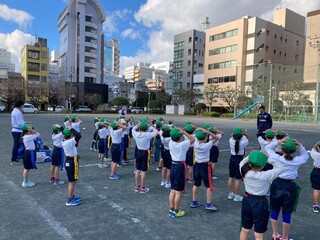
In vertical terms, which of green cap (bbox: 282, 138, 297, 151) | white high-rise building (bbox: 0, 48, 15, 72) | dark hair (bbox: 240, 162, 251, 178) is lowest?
dark hair (bbox: 240, 162, 251, 178)

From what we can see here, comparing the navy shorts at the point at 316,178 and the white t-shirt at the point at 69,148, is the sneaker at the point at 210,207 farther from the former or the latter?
the white t-shirt at the point at 69,148

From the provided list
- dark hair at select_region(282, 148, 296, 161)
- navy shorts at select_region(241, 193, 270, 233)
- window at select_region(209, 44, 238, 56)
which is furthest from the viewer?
window at select_region(209, 44, 238, 56)

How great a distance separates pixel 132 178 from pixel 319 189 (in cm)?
419

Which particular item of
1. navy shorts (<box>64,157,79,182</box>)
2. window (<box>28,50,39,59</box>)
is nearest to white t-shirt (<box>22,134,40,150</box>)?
navy shorts (<box>64,157,79,182</box>)

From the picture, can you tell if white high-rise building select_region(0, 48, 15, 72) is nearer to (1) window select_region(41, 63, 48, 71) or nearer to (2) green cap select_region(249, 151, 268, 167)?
(1) window select_region(41, 63, 48, 71)

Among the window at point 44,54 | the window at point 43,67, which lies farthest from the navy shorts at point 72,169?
the window at point 44,54

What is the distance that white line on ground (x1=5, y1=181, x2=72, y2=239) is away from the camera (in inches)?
152

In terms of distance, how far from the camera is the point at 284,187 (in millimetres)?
3721

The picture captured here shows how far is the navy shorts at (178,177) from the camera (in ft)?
14.7

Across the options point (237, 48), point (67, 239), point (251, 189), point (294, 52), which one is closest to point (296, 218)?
point (251, 189)

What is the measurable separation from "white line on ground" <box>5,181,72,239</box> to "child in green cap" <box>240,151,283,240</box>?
2.49 metres

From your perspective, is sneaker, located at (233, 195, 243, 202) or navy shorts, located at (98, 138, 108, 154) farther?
navy shorts, located at (98, 138, 108, 154)

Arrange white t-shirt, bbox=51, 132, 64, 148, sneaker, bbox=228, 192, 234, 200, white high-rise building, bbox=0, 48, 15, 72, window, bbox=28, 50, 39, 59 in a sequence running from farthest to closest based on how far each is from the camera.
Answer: white high-rise building, bbox=0, 48, 15, 72 < window, bbox=28, 50, 39, 59 < white t-shirt, bbox=51, 132, 64, 148 < sneaker, bbox=228, 192, 234, 200

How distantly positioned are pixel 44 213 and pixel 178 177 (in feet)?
7.92
